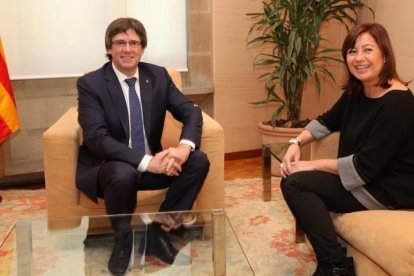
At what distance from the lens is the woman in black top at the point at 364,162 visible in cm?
170

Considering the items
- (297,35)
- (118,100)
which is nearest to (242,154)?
(297,35)

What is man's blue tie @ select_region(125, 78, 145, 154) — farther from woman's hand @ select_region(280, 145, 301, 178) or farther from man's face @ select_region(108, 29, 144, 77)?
woman's hand @ select_region(280, 145, 301, 178)

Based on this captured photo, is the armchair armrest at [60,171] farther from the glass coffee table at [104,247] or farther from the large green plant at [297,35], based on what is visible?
the large green plant at [297,35]

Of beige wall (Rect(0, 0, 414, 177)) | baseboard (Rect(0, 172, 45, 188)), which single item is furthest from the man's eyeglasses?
baseboard (Rect(0, 172, 45, 188))

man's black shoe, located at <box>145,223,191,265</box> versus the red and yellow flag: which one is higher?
the red and yellow flag

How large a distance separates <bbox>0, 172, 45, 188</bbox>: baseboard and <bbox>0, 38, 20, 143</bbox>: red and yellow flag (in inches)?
16.5

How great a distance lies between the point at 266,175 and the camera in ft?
9.24

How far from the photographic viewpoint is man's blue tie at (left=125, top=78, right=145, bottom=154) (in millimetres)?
2223

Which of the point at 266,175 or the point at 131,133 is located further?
the point at 266,175

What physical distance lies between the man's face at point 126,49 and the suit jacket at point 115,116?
8 cm

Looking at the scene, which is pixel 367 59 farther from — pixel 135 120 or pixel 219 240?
pixel 135 120

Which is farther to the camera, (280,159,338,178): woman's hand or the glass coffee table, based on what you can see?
(280,159,338,178): woman's hand

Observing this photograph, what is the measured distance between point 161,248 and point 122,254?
5.4 inches

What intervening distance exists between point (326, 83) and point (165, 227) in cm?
256
